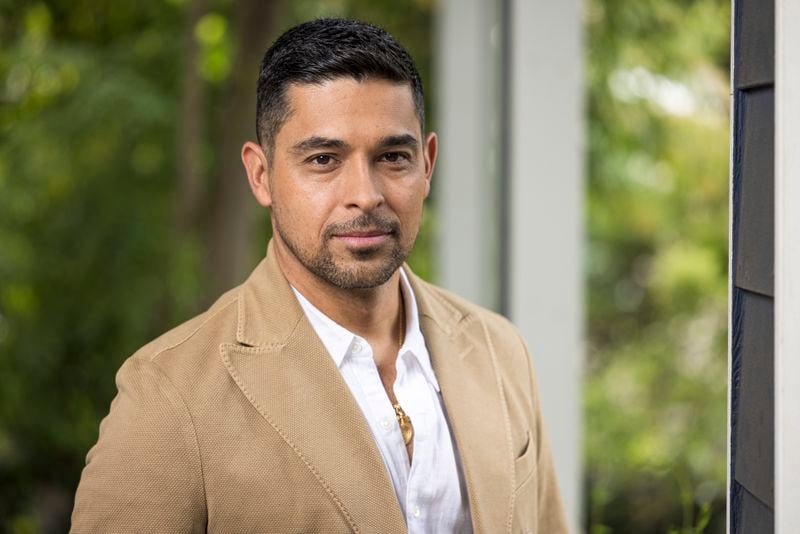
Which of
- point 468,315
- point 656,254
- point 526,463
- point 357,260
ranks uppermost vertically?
point 357,260

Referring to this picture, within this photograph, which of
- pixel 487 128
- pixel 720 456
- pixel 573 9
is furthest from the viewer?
pixel 720 456

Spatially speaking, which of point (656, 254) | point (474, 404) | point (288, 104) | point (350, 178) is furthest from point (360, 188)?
point (656, 254)

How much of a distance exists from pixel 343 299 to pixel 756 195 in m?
0.60

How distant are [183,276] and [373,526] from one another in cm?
385

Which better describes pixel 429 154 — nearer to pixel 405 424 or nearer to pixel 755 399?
pixel 405 424

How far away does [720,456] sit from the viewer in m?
5.95

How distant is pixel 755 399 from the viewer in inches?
45.2

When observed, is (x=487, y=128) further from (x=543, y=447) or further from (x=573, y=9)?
(x=543, y=447)

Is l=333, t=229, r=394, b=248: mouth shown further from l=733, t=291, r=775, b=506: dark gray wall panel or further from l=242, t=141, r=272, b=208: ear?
l=733, t=291, r=775, b=506: dark gray wall panel

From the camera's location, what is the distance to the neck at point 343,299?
1477mm

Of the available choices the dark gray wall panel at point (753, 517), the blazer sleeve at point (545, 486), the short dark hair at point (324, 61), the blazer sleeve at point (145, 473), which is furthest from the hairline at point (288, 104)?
the dark gray wall panel at point (753, 517)

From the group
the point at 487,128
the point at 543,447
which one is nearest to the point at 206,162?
the point at 487,128

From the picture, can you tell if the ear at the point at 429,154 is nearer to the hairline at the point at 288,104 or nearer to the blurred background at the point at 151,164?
the hairline at the point at 288,104

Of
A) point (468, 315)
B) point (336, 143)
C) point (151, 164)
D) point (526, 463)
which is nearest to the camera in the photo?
point (336, 143)
